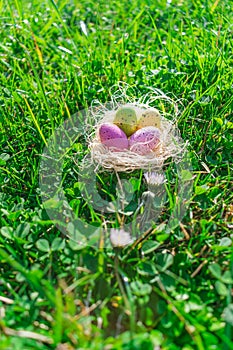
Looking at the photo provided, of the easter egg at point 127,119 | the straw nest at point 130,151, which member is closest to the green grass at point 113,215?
the straw nest at point 130,151

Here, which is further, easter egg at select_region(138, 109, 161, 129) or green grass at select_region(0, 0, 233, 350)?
easter egg at select_region(138, 109, 161, 129)

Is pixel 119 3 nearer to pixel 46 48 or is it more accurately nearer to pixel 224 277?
pixel 46 48

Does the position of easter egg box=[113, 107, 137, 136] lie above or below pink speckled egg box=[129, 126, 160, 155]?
above

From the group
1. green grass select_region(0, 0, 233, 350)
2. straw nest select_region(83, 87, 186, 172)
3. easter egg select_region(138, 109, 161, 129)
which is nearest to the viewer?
green grass select_region(0, 0, 233, 350)

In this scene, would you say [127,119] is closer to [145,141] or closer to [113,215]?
[145,141]

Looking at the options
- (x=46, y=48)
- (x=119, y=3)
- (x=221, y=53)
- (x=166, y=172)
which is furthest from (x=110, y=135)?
(x=119, y=3)

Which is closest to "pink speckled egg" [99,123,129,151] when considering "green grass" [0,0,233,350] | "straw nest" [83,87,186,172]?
"straw nest" [83,87,186,172]

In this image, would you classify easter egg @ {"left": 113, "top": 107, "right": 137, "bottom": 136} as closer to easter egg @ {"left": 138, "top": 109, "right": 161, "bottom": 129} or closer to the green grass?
easter egg @ {"left": 138, "top": 109, "right": 161, "bottom": 129}

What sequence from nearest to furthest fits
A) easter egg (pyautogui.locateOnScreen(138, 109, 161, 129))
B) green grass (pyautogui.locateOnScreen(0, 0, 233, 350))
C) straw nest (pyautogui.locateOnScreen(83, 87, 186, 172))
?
1. green grass (pyautogui.locateOnScreen(0, 0, 233, 350))
2. straw nest (pyautogui.locateOnScreen(83, 87, 186, 172))
3. easter egg (pyautogui.locateOnScreen(138, 109, 161, 129))
